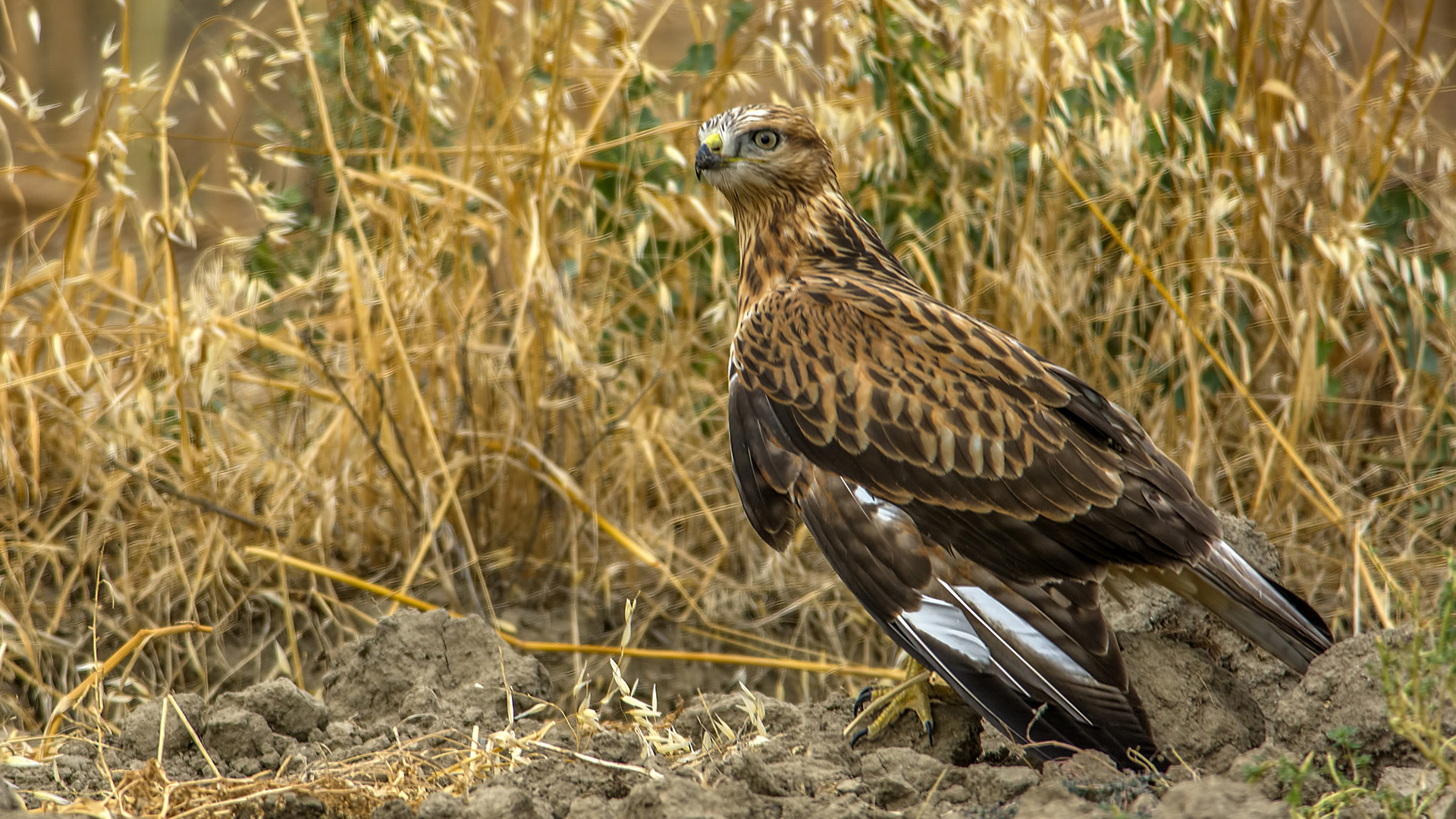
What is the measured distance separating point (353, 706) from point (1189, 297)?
9.89 feet

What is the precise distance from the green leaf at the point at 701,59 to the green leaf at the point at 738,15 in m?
0.07

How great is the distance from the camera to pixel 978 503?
295 centimetres

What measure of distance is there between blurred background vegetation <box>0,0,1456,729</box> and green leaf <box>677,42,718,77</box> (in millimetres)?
23

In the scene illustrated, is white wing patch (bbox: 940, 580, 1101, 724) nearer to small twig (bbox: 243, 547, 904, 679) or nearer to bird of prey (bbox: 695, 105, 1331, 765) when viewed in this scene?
bird of prey (bbox: 695, 105, 1331, 765)

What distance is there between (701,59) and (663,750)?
102 inches

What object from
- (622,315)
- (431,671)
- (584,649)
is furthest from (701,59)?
(431,671)

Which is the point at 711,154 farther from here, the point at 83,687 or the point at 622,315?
the point at 83,687

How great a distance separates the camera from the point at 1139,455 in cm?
307

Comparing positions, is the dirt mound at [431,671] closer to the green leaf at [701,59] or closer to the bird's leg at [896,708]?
the bird's leg at [896,708]

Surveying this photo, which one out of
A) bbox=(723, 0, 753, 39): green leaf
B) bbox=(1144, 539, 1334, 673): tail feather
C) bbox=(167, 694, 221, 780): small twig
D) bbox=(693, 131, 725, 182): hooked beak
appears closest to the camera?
bbox=(167, 694, 221, 780): small twig

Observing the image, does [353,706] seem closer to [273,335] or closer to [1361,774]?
[273,335]

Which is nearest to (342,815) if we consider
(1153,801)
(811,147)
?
(1153,801)

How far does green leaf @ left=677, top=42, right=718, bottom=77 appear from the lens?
14.5 ft

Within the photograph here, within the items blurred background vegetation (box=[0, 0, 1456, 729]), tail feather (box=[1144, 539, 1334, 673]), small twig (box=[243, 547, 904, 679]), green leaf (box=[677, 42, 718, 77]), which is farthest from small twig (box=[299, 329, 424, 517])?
tail feather (box=[1144, 539, 1334, 673])
